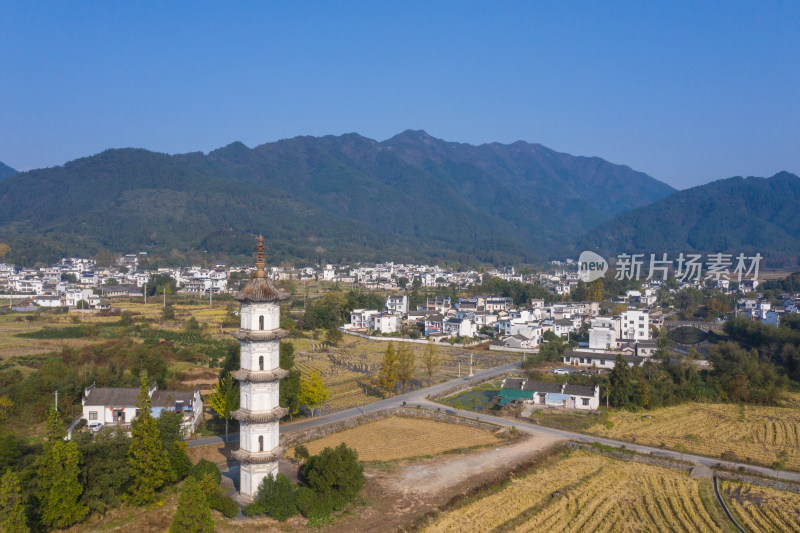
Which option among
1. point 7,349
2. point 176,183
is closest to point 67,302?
point 7,349

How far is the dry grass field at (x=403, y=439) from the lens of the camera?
2100 cm

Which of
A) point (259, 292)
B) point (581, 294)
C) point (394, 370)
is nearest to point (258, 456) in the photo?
point (259, 292)

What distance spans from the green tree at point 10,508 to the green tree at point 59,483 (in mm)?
1248

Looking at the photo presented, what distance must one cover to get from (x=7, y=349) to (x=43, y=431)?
16625mm

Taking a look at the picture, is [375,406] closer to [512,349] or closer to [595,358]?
[595,358]

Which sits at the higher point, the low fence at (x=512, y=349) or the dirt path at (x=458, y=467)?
the low fence at (x=512, y=349)

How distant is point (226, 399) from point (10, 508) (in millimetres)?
9695

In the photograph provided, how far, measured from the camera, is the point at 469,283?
90812 mm

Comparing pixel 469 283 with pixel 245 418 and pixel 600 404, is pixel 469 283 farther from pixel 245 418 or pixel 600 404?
pixel 245 418

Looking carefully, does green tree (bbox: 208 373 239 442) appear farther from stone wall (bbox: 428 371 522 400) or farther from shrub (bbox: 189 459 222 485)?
stone wall (bbox: 428 371 522 400)

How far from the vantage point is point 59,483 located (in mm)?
14023

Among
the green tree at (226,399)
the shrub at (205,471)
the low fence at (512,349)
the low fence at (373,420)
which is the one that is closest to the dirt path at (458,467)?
the low fence at (373,420)

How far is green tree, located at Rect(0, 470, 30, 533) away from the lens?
41.1 ft

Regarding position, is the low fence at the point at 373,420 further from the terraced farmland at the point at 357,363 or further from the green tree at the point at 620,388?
the green tree at the point at 620,388
